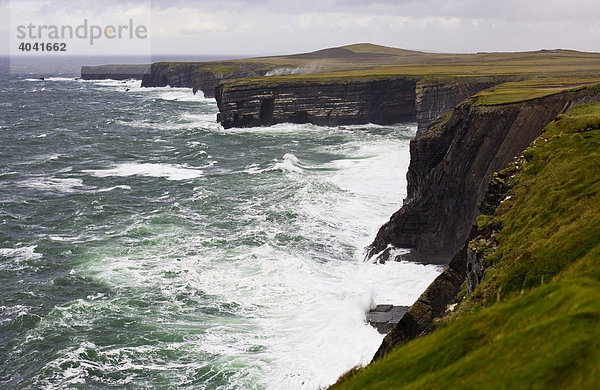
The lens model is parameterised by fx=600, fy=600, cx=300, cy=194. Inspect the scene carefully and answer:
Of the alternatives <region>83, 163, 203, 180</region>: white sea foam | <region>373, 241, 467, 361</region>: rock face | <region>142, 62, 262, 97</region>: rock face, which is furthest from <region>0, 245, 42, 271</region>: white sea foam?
<region>142, 62, 262, 97</region>: rock face

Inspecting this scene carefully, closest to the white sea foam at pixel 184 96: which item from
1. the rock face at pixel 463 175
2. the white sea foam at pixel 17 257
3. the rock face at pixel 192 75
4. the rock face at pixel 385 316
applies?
the rock face at pixel 192 75

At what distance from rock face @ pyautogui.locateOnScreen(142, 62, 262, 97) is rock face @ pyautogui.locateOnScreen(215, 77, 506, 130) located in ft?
166

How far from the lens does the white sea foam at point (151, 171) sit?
187 ft

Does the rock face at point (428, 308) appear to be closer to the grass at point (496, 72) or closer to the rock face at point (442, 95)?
the grass at point (496, 72)

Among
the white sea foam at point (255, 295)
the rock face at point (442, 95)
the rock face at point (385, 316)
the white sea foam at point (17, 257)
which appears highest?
the rock face at point (442, 95)

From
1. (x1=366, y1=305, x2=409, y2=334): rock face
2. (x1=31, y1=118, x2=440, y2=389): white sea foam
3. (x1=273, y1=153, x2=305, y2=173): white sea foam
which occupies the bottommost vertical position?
(x1=31, y1=118, x2=440, y2=389): white sea foam

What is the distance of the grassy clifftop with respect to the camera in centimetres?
806

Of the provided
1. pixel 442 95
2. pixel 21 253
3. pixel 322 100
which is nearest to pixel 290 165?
pixel 442 95

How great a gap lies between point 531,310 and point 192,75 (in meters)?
160

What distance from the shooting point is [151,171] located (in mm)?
58906

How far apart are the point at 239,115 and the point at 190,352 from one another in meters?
68.5

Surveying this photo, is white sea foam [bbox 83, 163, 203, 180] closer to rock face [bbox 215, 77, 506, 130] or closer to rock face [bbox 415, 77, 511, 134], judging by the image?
rock face [bbox 215, 77, 506, 130]

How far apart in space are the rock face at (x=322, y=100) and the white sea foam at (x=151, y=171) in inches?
1134

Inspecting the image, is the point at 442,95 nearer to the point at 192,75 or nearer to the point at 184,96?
the point at 184,96
